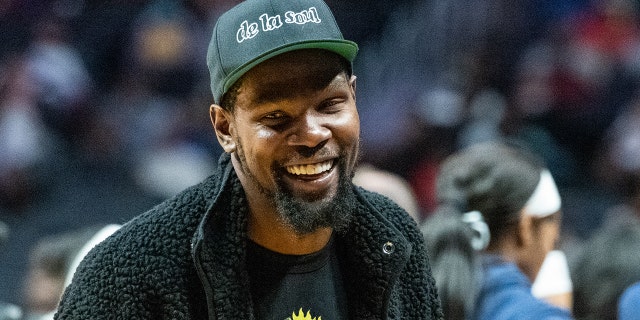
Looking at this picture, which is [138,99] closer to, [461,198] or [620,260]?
[461,198]

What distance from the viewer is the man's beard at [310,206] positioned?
2.24m

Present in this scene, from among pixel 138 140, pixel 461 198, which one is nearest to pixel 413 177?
pixel 138 140

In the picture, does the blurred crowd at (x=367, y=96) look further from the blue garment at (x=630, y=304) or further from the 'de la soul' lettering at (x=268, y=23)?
the 'de la soul' lettering at (x=268, y=23)

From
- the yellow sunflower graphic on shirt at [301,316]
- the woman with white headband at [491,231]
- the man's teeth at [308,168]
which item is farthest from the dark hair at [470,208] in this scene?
the man's teeth at [308,168]

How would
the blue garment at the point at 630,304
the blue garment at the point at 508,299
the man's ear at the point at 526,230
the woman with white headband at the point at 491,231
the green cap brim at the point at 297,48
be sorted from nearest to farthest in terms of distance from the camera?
the green cap brim at the point at 297,48 → the blue garment at the point at 630,304 → the blue garment at the point at 508,299 → the woman with white headband at the point at 491,231 → the man's ear at the point at 526,230

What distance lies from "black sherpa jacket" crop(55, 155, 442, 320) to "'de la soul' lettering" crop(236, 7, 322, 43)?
1.06 feet

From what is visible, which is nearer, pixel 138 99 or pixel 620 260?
pixel 620 260

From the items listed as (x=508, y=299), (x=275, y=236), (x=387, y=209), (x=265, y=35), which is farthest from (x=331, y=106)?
(x=508, y=299)

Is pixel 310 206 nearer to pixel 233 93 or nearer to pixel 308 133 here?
pixel 308 133

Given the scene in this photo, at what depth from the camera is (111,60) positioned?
8.56 m

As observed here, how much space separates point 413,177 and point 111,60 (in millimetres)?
2683

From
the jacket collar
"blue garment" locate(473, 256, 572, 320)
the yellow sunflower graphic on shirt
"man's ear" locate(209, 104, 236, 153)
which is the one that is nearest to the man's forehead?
"man's ear" locate(209, 104, 236, 153)

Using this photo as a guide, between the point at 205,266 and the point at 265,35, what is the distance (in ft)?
1.63

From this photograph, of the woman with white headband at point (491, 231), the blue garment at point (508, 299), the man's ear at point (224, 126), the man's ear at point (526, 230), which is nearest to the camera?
the man's ear at point (224, 126)
